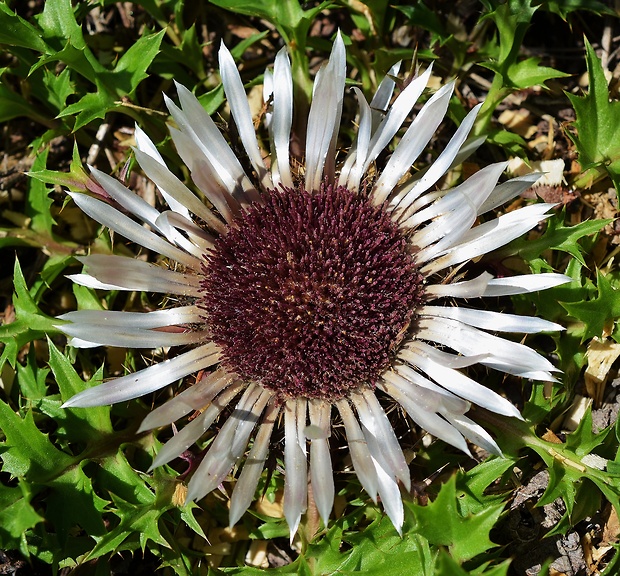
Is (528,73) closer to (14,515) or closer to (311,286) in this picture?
(311,286)

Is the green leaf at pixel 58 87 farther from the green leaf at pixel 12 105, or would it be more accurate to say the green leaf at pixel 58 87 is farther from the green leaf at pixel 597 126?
the green leaf at pixel 597 126

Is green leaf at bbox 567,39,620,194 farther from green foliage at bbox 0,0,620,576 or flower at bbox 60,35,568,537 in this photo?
flower at bbox 60,35,568,537

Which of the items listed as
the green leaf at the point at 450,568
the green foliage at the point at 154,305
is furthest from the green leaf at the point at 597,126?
the green leaf at the point at 450,568

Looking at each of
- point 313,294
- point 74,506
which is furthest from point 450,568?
point 74,506

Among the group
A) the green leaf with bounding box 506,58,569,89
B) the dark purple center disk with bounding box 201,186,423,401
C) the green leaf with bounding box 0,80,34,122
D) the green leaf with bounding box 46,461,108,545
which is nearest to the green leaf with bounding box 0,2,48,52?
the green leaf with bounding box 0,80,34,122

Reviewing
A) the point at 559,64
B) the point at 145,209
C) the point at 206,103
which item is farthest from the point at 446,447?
the point at 559,64

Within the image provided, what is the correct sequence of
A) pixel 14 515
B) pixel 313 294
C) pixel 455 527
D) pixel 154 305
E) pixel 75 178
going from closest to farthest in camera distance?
pixel 455 527 → pixel 14 515 → pixel 313 294 → pixel 75 178 → pixel 154 305
